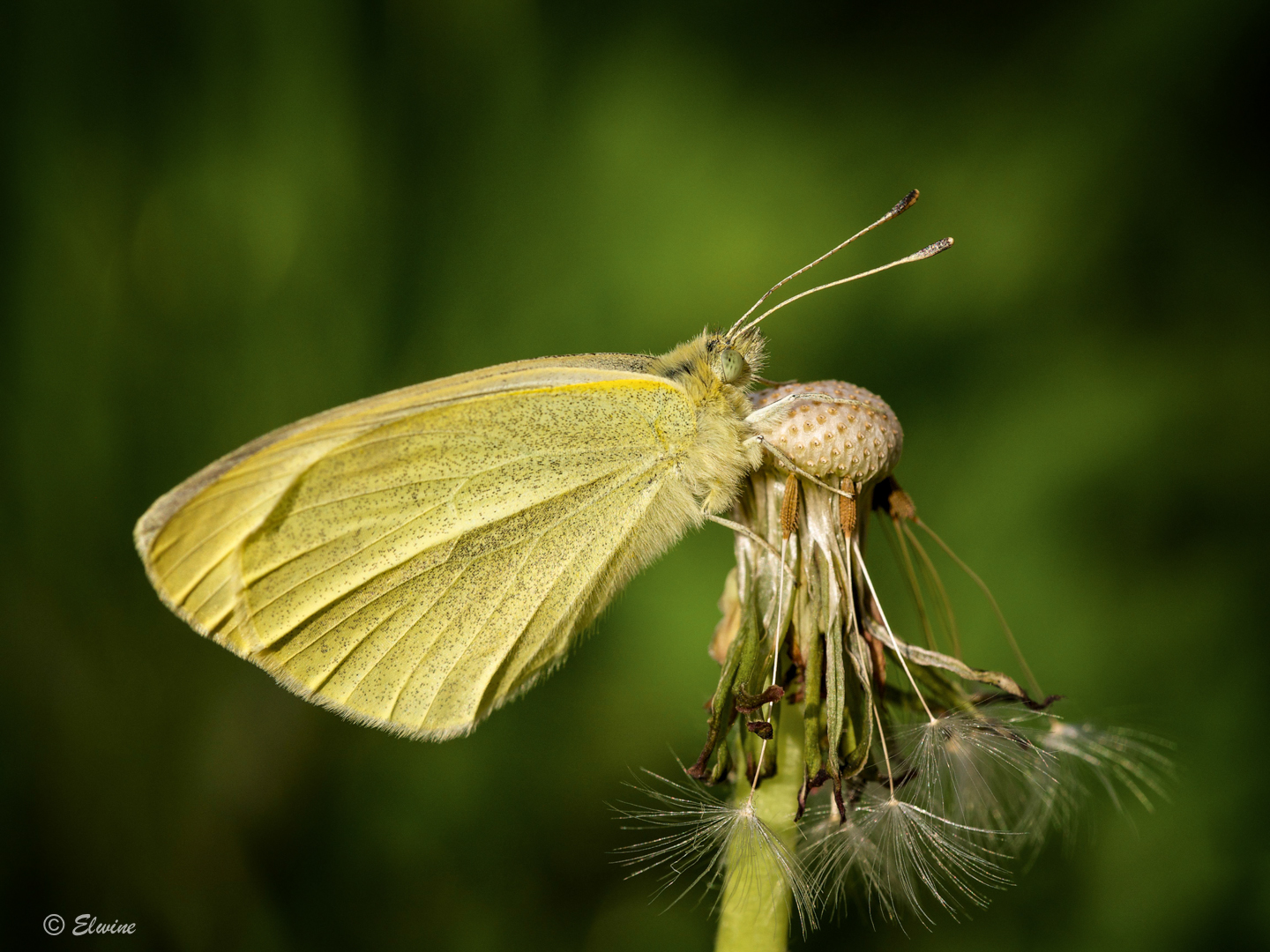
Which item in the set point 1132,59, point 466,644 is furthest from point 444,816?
point 1132,59

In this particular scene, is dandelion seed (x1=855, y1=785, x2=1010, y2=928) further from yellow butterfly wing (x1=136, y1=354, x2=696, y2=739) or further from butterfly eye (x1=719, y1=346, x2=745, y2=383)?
butterfly eye (x1=719, y1=346, x2=745, y2=383)

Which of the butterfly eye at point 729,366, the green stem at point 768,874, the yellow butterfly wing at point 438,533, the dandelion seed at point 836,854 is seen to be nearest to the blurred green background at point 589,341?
the yellow butterfly wing at point 438,533

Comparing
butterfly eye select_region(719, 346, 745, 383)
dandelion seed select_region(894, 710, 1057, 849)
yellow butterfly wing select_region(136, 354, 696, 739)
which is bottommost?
dandelion seed select_region(894, 710, 1057, 849)

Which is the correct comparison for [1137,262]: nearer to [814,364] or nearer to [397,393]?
[814,364]

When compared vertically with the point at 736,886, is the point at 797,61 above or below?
above

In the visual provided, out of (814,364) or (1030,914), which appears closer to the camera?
(1030,914)

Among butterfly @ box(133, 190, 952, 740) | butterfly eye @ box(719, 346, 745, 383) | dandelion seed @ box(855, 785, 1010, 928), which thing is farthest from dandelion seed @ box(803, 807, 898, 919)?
butterfly eye @ box(719, 346, 745, 383)

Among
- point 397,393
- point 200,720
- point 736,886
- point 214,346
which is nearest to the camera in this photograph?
point 736,886
